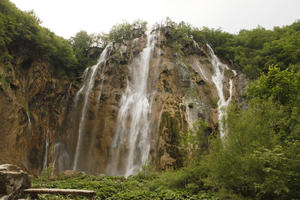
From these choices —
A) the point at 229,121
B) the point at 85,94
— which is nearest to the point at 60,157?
the point at 85,94

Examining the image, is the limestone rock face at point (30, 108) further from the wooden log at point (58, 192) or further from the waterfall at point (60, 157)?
the wooden log at point (58, 192)

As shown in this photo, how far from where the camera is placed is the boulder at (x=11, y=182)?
5.73m

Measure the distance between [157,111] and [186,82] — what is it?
17.0 ft

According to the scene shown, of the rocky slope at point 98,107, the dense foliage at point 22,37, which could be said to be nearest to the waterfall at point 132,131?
the rocky slope at point 98,107

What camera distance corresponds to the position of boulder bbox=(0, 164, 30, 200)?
18.8 ft

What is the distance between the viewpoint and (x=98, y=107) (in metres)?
21.7

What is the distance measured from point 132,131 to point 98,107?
519 centimetres

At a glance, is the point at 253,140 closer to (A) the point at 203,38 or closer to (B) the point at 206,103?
(B) the point at 206,103

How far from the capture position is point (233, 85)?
23109 mm

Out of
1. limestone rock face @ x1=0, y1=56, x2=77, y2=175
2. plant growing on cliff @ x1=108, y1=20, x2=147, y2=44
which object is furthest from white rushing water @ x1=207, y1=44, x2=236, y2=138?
limestone rock face @ x1=0, y1=56, x2=77, y2=175

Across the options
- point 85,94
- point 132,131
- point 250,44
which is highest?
point 250,44

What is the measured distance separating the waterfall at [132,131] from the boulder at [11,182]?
420 inches

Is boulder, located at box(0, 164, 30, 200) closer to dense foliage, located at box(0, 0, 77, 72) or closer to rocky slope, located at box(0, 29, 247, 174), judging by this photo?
rocky slope, located at box(0, 29, 247, 174)

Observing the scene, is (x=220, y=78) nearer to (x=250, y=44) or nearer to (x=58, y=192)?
(x=250, y=44)
